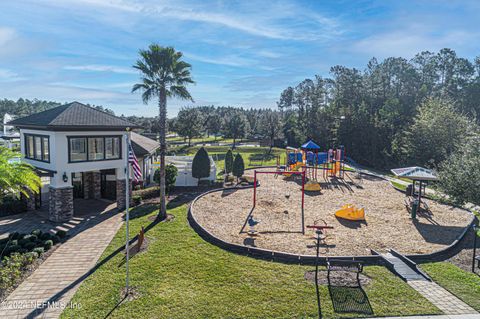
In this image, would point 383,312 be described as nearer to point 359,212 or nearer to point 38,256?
point 359,212

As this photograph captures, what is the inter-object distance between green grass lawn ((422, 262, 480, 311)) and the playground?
4.65ft

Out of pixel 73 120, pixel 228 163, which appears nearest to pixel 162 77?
pixel 73 120

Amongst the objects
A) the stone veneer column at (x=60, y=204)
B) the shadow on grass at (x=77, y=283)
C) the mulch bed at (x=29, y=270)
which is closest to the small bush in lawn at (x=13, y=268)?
the mulch bed at (x=29, y=270)

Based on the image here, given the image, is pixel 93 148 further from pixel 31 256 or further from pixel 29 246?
pixel 31 256

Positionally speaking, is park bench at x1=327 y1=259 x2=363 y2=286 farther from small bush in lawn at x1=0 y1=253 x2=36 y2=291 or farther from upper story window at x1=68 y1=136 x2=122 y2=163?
upper story window at x1=68 y1=136 x2=122 y2=163

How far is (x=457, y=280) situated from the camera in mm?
11297

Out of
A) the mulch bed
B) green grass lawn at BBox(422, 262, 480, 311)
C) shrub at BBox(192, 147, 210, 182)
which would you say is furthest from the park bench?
shrub at BBox(192, 147, 210, 182)

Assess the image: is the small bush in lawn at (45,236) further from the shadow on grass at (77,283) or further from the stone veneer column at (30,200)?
the stone veneer column at (30,200)

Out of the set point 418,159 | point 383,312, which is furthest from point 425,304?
point 418,159

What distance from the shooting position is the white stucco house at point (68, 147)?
17703mm

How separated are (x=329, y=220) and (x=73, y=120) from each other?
16.4 m

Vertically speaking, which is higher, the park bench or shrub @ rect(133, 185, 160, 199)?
shrub @ rect(133, 185, 160, 199)

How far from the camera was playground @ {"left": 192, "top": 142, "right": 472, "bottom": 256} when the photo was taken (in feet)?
47.9

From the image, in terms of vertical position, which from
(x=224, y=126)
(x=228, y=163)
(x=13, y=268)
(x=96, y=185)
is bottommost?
(x=13, y=268)
